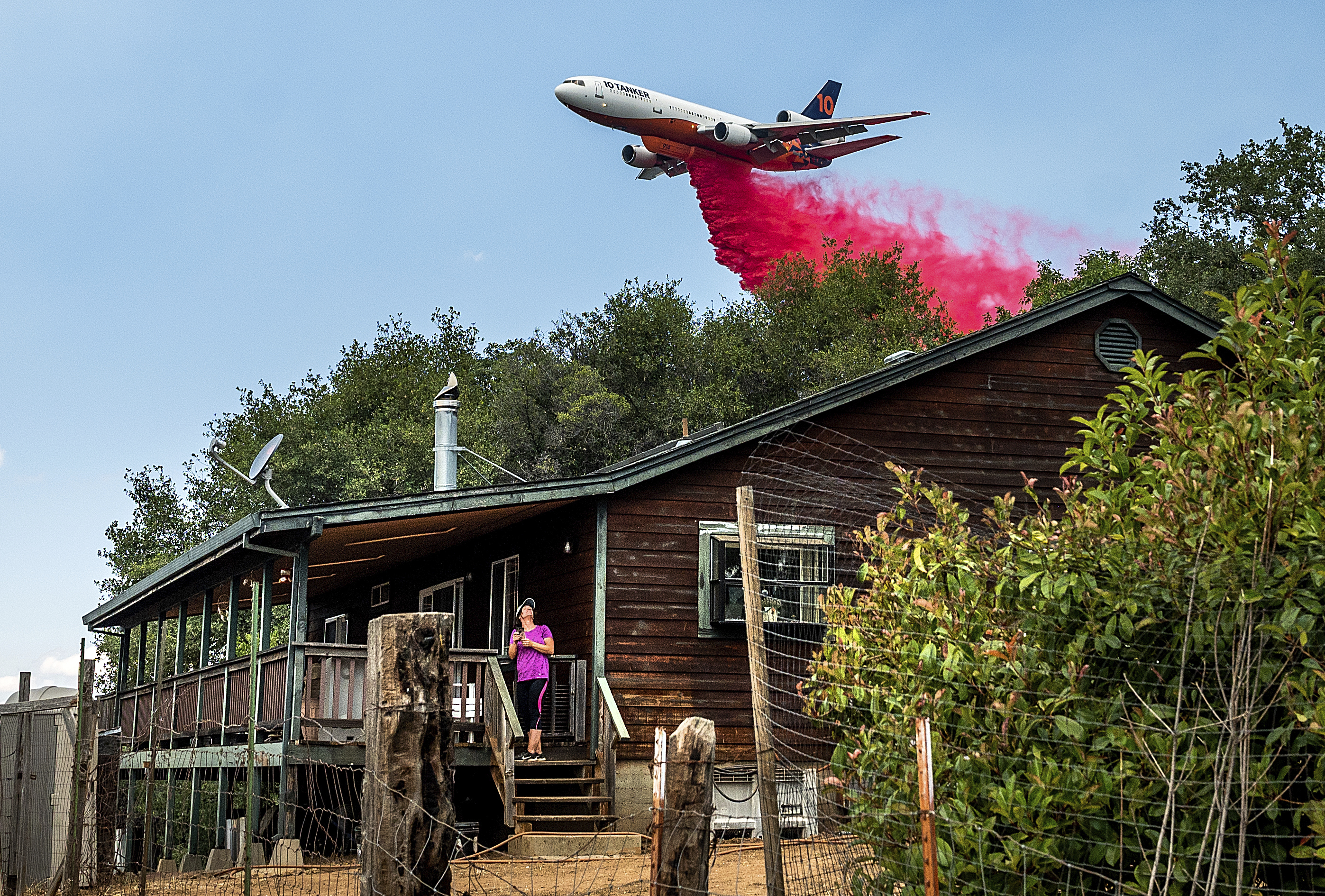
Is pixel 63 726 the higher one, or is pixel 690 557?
pixel 690 557

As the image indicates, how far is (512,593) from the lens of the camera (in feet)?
58.0

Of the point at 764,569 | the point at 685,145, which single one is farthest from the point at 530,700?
the point at 685,145

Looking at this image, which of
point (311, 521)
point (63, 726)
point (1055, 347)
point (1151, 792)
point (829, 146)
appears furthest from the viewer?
point (829, 146)

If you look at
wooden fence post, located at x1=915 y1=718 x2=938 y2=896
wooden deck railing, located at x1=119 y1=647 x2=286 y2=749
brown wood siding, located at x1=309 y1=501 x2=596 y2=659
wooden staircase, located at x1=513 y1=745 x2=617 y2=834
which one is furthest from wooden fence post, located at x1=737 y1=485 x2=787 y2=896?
brown wood siding, located at x1=309 y1=501 x2=596 y2=659

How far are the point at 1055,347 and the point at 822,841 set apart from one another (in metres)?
11.1

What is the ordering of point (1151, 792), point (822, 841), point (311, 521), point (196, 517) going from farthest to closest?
point (196, 517)
point (311, 521)
point (822, 841)
point (1151, 792)

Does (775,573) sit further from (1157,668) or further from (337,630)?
(337,630)

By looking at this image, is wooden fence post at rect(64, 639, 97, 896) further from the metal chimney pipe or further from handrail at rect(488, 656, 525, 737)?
the metal chimney pipe

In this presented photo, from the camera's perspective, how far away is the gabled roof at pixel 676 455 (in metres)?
13.8

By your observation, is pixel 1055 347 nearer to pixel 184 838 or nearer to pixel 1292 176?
pixel 184 838

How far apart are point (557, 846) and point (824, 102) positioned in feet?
219

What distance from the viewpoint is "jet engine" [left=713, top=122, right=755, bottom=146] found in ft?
167

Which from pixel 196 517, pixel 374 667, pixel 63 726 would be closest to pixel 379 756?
pixel 374 667

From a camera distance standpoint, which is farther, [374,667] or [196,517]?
[196,517]
